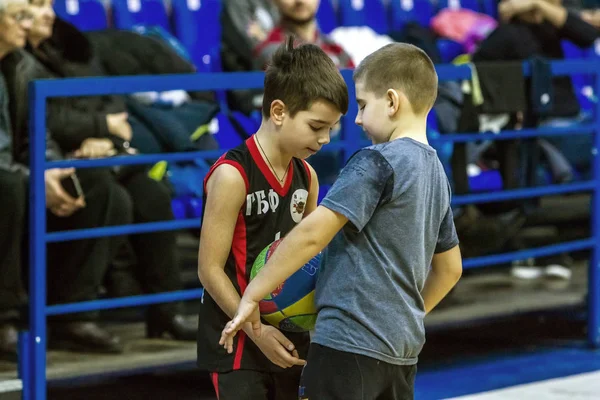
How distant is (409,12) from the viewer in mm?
7027

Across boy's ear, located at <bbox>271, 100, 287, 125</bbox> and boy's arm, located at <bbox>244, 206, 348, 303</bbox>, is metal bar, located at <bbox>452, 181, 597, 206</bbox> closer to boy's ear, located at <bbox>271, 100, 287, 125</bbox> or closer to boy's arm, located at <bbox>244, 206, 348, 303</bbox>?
boy's ear, located at <bbox>271, 100, 287, 125</bbox>

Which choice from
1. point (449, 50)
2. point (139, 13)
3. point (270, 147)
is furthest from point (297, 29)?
point (270, 147)

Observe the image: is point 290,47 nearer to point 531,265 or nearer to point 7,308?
point 7,308

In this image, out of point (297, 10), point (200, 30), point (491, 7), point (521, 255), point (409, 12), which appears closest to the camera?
point (521, 255)

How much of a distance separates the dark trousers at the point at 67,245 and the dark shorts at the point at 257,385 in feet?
5.09

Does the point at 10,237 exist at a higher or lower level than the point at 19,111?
lower

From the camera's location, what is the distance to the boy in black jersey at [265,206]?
278cm

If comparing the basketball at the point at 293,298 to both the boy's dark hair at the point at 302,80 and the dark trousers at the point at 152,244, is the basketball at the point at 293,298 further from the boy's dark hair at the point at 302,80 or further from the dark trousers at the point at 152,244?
the dark trousers at the point at 152,244

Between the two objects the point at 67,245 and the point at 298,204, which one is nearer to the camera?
the point at 298,204

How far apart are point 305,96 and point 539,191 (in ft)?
9.54

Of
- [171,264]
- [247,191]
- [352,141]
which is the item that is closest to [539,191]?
[352,141]

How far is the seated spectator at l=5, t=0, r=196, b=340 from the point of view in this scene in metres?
4.63

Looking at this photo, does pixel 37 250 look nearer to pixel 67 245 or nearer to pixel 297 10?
pixel 67 245

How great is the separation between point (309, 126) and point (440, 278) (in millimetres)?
519
